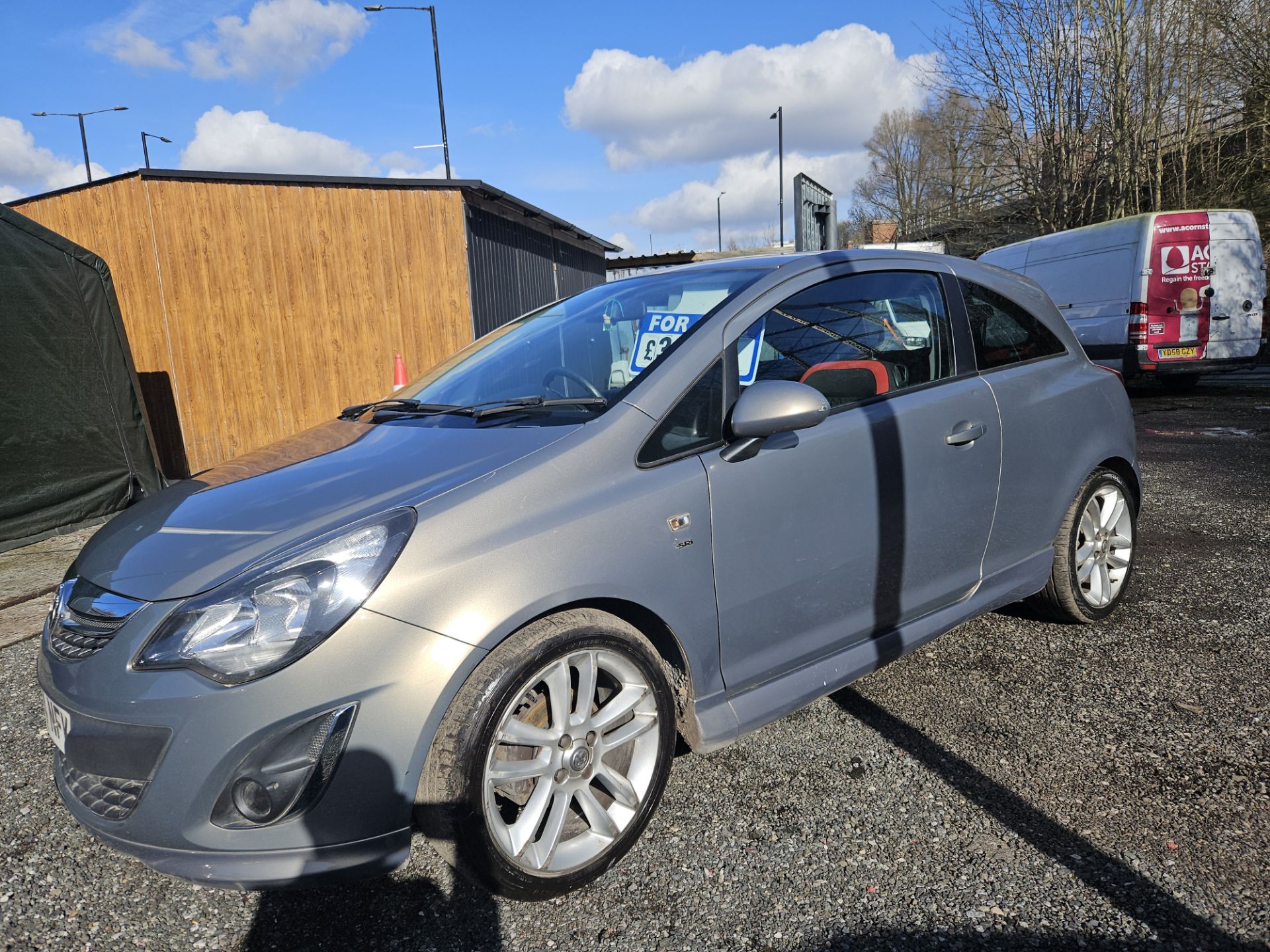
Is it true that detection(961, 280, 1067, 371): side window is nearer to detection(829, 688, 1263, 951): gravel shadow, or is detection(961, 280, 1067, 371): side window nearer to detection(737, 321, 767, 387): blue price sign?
detection(737, 321, 767, 387): blue price sign

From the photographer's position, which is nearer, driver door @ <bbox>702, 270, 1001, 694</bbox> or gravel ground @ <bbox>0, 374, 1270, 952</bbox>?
gravel ground @ <bbox>0, 374, 1270, 952</bbox>

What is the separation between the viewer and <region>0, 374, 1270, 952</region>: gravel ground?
78.9 inches

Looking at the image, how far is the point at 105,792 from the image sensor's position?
1.95 meters

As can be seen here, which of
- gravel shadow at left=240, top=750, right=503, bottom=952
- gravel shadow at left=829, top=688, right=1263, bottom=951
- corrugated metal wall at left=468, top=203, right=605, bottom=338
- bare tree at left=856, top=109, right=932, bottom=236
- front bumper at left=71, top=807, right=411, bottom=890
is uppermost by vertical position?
bare tree at left=856, top=109, right=932, bottom=236

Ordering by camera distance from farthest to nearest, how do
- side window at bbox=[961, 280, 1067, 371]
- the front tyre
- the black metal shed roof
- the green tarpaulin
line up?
the black metal shed roof → the green tarpaulin → side window at bbox=[961, 280, 1067, 371] → the front tyre

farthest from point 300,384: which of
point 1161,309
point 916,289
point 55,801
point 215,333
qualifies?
point 1161,309

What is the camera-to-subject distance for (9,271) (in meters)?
6.78

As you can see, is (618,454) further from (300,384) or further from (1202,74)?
(1202,74)

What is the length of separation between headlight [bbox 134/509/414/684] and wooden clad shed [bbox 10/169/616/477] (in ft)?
29.7

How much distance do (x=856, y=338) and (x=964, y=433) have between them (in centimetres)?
51

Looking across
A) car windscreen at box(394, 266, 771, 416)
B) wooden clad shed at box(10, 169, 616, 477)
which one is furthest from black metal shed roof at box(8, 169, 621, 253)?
car windscreen at box(394, 266, 771, 416)

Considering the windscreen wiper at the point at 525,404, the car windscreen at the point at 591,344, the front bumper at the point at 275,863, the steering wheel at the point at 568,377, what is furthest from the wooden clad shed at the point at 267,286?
the front bumper at the point at 275,863

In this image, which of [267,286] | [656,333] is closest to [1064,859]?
[656,333]

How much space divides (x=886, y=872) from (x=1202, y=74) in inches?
819
